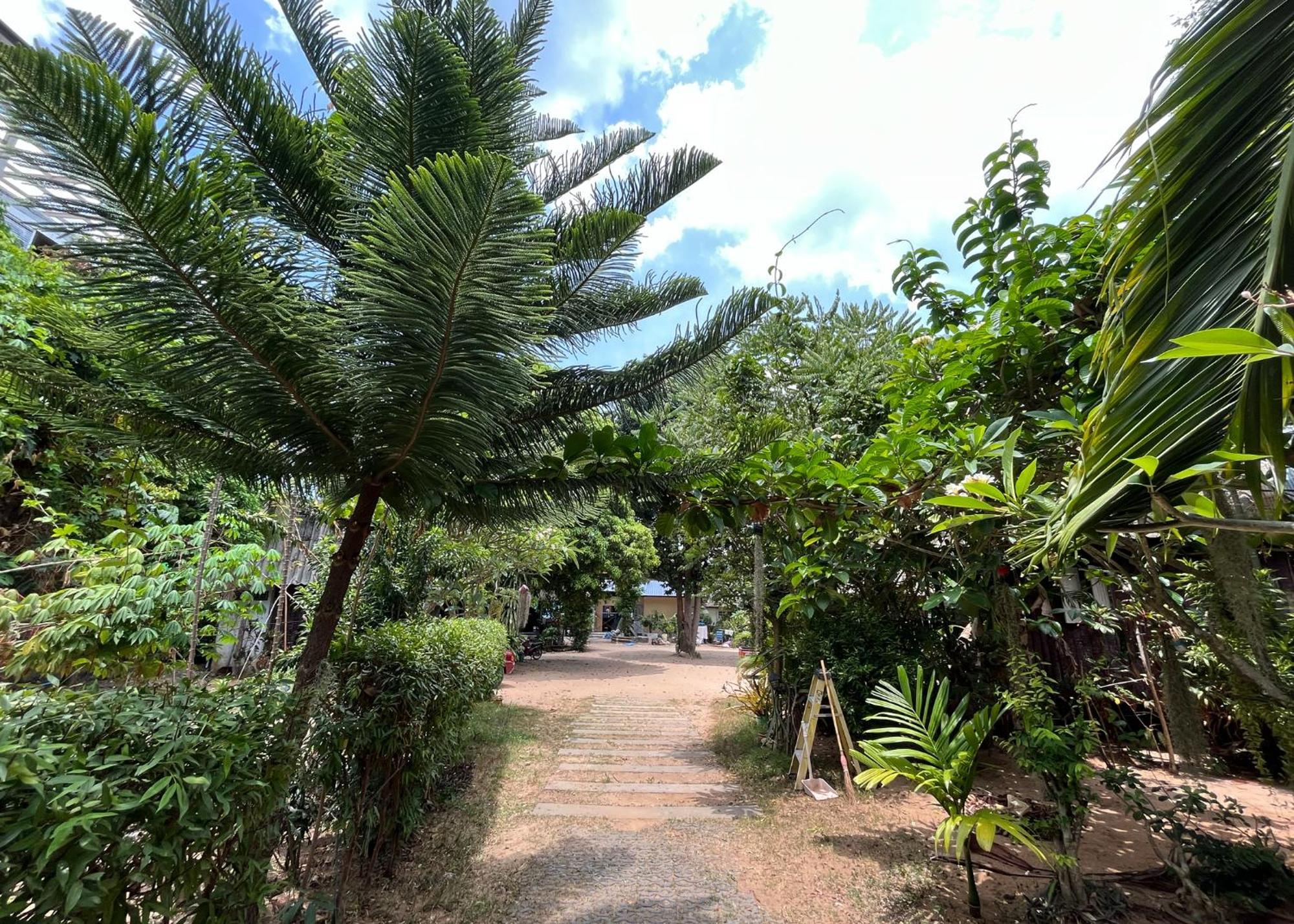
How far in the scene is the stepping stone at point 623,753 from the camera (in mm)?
6164

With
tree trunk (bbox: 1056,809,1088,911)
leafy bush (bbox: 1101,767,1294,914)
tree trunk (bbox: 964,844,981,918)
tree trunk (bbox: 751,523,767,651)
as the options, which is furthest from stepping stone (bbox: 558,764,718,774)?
leafy bush (bbox: 1101,767,1294,914)

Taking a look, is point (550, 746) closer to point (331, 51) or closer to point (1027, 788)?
point (1027, 788)

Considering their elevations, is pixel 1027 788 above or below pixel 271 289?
below

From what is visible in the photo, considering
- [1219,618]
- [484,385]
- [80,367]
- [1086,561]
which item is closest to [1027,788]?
[1219,618]

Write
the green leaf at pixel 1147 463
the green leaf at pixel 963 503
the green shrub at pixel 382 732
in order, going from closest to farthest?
the green leaf at pixel 1147 463 → the green leaf at pixel 963 503 → the green shrub at pixel 382 732

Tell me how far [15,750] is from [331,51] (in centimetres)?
288

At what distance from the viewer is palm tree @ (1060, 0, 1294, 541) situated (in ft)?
2.99

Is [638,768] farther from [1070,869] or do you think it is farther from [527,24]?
[527,24]

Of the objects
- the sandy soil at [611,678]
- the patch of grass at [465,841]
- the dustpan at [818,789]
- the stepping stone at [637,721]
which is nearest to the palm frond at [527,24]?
the patch of grass at [465,841]

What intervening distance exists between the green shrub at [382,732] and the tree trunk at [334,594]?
16.4 inches

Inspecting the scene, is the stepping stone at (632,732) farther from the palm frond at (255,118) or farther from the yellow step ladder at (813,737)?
the palm frond at (255,118)

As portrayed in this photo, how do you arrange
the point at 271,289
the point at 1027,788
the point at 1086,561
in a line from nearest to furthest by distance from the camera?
the point at 271,289 < the point at 1086,561 < the point at 1027,788

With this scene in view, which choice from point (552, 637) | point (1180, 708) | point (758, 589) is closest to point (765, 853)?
point (758, 589)

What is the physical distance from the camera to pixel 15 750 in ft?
3.59
